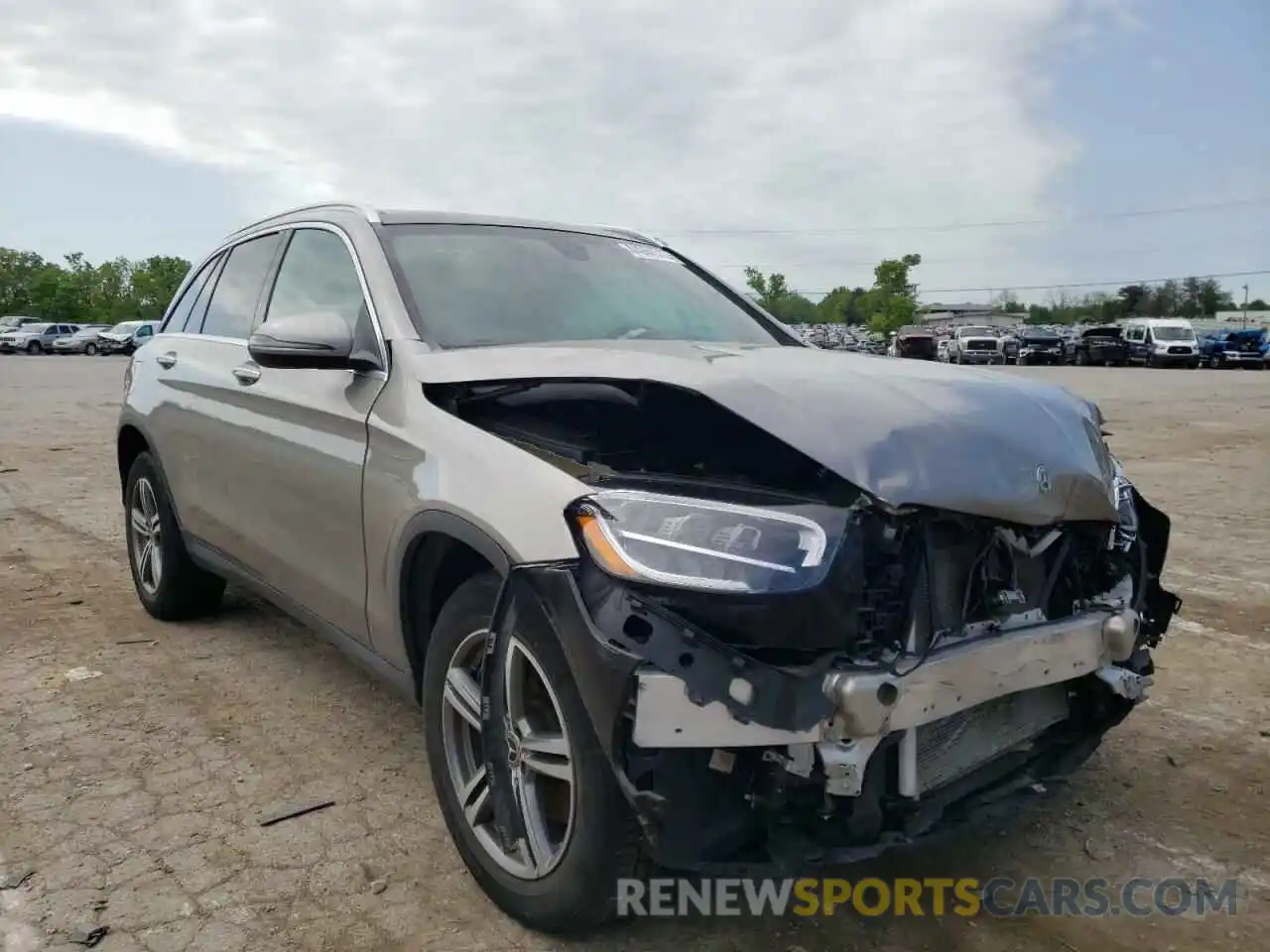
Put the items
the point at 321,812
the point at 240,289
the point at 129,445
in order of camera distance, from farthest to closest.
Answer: the point at 129,445 < the point at 240,289 < the point at 321,812

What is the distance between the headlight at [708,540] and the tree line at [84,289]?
9689 cm

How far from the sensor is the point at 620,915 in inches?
93.9

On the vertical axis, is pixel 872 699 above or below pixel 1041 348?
above

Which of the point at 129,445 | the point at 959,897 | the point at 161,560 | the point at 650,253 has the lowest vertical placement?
the point at 959,897

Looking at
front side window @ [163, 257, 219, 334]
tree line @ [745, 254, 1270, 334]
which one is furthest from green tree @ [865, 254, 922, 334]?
front side window @ [163, 257, 219, 334]

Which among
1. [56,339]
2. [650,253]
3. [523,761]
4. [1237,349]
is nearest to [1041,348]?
[1237,349]

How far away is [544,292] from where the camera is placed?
355 centimetres

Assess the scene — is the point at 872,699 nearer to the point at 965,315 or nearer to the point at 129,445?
the point at 129,445

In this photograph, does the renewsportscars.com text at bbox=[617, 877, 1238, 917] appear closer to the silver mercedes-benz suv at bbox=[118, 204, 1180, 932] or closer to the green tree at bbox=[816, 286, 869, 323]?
the silver mercedes-benz suv at bbox=[118, 204, 1180, 932]

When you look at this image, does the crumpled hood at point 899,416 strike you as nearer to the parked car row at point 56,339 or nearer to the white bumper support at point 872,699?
the white bumper support at point 872,699

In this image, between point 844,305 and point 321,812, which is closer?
point 321,812

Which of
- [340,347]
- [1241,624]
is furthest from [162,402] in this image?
[1241,624]

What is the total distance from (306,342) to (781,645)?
1.72m

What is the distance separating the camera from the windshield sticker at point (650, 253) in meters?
4.16
